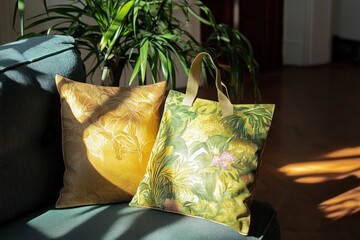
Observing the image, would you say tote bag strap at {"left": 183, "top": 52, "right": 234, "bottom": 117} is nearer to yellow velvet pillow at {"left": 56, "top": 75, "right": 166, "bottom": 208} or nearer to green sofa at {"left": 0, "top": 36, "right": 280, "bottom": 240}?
yellow velvet pillow at {"left": 56, "top": 75, "right": 166, "bottom": 208}

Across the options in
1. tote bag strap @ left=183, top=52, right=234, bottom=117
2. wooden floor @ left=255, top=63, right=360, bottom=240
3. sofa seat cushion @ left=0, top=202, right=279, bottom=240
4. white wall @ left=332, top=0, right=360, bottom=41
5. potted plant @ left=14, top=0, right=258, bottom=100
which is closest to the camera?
sofa seat cushion @ left=0, top=202, right=279, bottom=240

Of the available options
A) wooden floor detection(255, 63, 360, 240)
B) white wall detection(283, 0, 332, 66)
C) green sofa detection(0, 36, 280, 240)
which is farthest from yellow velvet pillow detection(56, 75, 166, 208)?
white wall detection(283, 0, 332, 66)

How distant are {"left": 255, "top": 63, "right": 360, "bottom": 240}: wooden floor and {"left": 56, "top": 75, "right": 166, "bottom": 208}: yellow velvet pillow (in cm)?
96

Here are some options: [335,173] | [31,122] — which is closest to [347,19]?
[335,173]

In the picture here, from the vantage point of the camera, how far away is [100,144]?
179 centimetres

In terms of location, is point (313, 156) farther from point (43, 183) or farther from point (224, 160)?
point (43, 183)

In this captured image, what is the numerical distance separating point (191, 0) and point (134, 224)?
9.79 feet

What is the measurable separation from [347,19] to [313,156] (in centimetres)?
268

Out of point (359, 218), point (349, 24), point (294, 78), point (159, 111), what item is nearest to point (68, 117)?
point (159, 111)

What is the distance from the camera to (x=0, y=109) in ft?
5.55

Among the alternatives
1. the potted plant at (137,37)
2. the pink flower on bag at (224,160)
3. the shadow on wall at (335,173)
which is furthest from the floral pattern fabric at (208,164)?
the shadow on wall at (335,173)

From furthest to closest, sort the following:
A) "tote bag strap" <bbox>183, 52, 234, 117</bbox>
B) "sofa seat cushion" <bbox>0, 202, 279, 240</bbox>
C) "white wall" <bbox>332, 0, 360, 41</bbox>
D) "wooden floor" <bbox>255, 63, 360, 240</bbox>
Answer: "white wall" <bbox>332, 0, 360, 41</bbox> → "wooden floor" <bbox>255, 63, 360, 240</bbox> → "tote bag strap" <bbox>183, 52, 234, 117</bbox> → "sofa seat cushion" <bbox>0, 202, 279, 240</bbox>

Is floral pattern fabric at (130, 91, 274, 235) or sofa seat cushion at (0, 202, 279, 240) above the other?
floral pattern fabric at (130, 91, 274, 235)

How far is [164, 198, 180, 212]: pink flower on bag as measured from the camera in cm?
173
